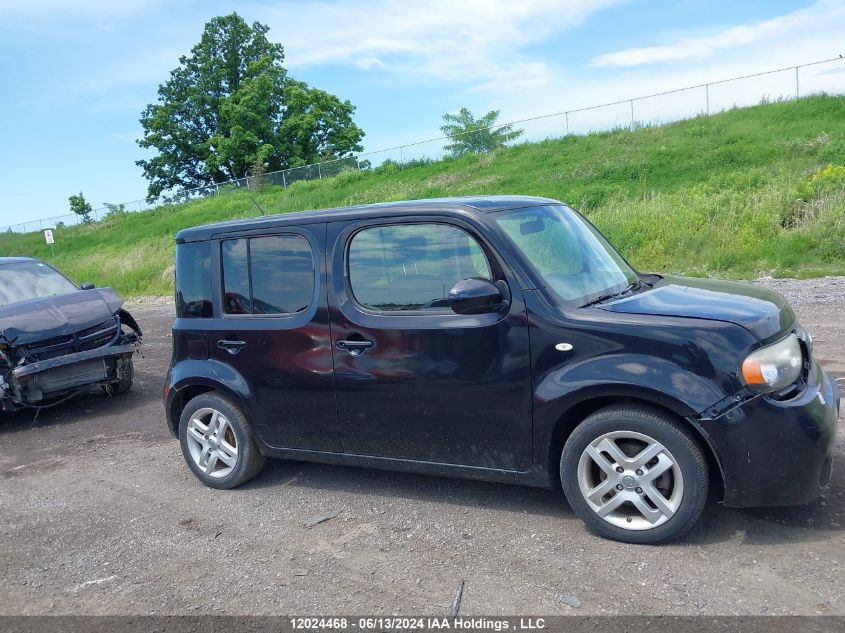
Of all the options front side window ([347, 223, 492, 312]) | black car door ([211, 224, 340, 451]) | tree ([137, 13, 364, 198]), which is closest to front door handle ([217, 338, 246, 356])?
black car door ([211, 224, 340, 451])

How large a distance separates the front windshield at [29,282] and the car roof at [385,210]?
14.8ft

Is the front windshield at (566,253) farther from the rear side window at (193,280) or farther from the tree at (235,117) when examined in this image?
the tree at (235,117)

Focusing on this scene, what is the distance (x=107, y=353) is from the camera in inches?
319

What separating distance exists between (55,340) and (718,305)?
675 centimetres

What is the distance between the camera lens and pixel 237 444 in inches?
204

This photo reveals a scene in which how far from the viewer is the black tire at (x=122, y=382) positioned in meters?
8.47

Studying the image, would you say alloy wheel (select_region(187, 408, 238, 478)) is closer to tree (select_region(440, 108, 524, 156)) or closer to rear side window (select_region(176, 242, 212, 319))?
rear side window (select_region(176, 242, 212, 319))

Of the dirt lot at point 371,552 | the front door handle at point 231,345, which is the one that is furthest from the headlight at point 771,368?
the front door handle at point 231,345

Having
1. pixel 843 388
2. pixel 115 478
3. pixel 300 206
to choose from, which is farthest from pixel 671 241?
pixel 300 206

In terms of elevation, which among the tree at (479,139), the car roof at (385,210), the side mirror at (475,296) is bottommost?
the side mirror at (475,296)

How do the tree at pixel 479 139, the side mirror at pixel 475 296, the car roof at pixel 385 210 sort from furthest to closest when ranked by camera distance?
the tree at pixel 479 139 → the car roof at pixel 385 210 → the side mirror at pixel 475 296

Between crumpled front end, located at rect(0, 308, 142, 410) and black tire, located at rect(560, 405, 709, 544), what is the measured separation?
5.92 metres

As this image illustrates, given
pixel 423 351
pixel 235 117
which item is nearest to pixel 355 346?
pixel 423 351

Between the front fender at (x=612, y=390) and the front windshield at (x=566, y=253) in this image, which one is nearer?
the front fender at (x=612, y=390)
